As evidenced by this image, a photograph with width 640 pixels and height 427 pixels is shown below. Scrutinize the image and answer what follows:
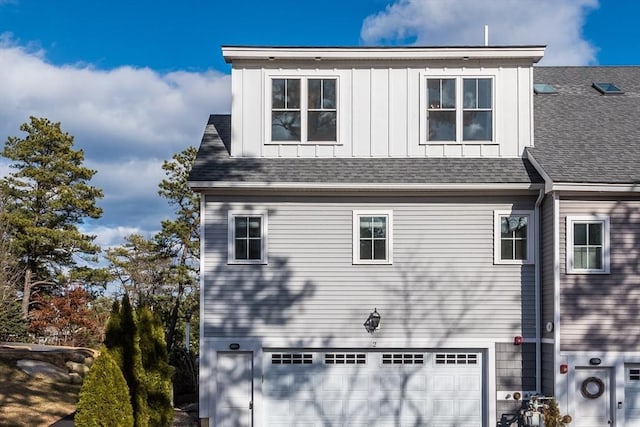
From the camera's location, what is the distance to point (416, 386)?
13367 millimetres

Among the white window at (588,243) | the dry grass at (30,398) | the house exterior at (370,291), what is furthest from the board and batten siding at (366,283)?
the dry grass at (30,398)

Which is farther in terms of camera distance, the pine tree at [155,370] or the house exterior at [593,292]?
the house exterior at [593,292]

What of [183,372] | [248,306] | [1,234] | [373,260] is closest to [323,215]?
[373,260]

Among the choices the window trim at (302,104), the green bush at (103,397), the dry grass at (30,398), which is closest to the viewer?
the green bush at (103,397)

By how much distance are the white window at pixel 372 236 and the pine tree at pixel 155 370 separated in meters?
3.65

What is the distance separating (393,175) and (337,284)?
217cm

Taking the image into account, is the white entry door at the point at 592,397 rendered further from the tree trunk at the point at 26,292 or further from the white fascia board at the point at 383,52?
the tree trunk at the point at 26,292

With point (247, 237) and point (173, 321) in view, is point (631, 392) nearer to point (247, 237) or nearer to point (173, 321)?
point (247, 237)

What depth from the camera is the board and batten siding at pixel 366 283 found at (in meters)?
13.2

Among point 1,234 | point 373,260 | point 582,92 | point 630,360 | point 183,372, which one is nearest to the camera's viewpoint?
point 630,360

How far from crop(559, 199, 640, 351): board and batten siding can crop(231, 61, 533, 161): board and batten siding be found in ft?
6.96

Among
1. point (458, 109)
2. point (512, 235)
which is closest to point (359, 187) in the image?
point (458, 109)

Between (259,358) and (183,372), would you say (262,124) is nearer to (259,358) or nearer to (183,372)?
(259,358)

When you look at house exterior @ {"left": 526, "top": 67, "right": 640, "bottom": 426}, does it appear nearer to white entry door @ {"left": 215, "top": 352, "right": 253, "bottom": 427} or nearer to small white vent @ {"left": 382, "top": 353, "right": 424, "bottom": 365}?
small white vent @ {"left": 382, "top": 353, "right": 424, "bottom": 365}
